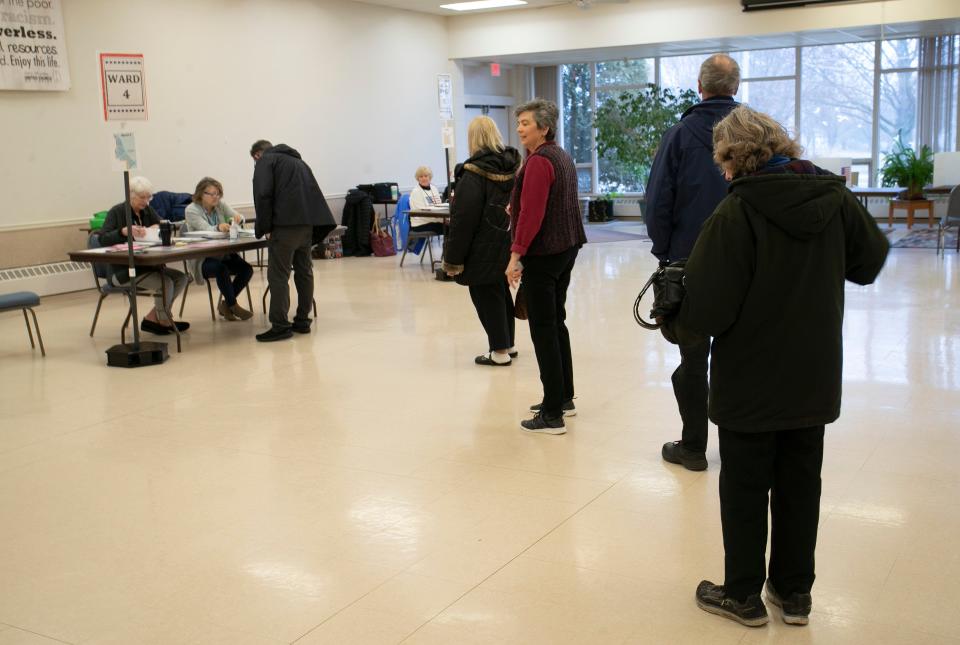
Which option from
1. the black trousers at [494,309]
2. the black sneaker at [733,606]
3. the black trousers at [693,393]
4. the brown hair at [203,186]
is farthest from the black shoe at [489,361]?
the black sneaker at [733,606]

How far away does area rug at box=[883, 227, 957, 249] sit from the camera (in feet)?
37.8

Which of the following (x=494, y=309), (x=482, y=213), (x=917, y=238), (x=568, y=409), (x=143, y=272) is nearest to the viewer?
(x=568, y=409)

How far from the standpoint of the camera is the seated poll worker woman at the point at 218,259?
7832 mm

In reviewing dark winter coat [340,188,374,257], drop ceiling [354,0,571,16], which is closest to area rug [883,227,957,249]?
drop ceiling [354,0,571,16]

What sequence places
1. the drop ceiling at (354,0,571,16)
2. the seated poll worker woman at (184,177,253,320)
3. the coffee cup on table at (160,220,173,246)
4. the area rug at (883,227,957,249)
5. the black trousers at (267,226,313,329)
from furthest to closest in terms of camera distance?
the drop ceiling at (354,0,571,16)
the area rug at (883,227,957,249)
the seated poll worker woman at (184,177,253,320)
the black trousers at (267,226,313,329)
the coffee cup on table at (160,220,173,246)

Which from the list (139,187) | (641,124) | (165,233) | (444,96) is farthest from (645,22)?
(165,233)

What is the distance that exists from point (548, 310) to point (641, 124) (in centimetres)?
1130

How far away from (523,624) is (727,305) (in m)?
1.11

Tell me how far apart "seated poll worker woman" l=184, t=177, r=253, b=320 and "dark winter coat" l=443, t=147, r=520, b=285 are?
2812 mm

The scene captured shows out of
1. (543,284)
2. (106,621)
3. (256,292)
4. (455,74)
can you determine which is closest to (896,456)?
(543,284)

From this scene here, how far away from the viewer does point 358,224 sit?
12867 mm

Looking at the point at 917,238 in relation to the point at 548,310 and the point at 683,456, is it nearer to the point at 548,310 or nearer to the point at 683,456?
the point at 548,310

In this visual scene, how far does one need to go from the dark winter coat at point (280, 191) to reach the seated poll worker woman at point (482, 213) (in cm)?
175

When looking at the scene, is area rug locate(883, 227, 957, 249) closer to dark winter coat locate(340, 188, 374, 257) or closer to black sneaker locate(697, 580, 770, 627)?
dark winter coat locate(340, 188, 374, 257)
